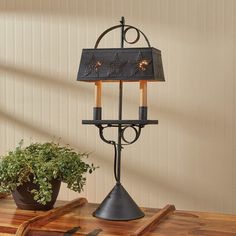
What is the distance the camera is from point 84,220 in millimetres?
1651

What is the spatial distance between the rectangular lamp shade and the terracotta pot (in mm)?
423

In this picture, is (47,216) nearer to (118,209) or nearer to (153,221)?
(118,209)

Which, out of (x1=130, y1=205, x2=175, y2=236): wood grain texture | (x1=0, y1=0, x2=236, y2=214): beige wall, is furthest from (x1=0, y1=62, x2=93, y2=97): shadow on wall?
(x1=130, y1=205, x2=175, y2=236): wood grain texture

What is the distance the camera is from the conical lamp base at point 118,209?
1.64 m

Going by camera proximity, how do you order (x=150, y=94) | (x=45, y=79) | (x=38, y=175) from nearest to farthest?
(x=38, y=175)
(x=150, y=94)
(x=45, y=79)

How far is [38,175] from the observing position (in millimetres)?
1704

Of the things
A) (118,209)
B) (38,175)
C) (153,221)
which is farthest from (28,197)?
(153,221)

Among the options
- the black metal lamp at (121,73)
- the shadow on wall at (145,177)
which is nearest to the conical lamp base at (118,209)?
the black metal lamp at (121,73)

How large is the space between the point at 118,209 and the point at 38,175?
304 millimetres

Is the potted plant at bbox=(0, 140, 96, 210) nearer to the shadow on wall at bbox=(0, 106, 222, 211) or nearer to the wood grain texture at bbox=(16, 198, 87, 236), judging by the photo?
the wood grain texture at bbox=(16, 198, 87, 236)

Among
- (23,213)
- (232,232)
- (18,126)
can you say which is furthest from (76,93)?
(232,232)

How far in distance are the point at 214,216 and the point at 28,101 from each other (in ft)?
3.25

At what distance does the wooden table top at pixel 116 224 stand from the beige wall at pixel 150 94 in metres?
0.27

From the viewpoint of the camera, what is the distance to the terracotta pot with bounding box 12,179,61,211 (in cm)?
175
